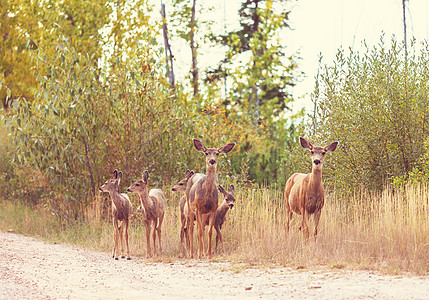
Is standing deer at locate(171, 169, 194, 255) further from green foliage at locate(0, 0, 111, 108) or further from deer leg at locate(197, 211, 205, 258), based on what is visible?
green foliage at locate(0, 0, 111, 108)

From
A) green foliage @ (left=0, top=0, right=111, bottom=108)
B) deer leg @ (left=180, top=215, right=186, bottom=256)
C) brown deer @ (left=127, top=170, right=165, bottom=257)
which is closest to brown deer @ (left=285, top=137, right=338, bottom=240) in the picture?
deer leg @ (left=180, top=215, right=186, bottom=256)

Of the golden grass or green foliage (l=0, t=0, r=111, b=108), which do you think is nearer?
the golden grass

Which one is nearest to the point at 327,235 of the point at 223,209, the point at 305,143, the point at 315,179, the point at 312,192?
the point at 312,192

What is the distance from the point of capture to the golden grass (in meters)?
9.13

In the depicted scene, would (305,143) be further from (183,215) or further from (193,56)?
(193,56)

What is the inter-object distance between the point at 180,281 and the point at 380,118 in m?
6.54

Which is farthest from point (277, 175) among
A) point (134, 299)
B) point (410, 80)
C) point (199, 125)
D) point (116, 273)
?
point (134, 299)

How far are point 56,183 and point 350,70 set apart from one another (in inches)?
331

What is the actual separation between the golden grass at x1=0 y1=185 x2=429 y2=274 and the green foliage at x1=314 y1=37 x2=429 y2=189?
0.76 meters

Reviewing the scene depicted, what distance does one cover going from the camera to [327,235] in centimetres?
1080

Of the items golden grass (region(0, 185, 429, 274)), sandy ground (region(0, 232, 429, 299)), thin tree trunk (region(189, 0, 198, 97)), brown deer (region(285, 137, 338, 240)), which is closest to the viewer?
sandy ground (region(0, 232, 429, 299))

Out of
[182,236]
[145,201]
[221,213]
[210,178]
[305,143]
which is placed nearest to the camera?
[210,178]

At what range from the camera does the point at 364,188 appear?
44.5 feet

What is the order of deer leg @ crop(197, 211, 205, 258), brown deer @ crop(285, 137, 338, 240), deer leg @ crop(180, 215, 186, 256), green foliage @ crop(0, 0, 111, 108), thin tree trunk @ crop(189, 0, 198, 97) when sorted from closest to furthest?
brown deer @ crop(285, 137, 338, 240) < deer leg @ crop(197, 211, 205, 258) < deer leg @ crop(180, 215, 186, 256) < green foliage @ crop(0, 0, 111, 108) < thin tree trunk @ crop(189, 0, 198, 97)
